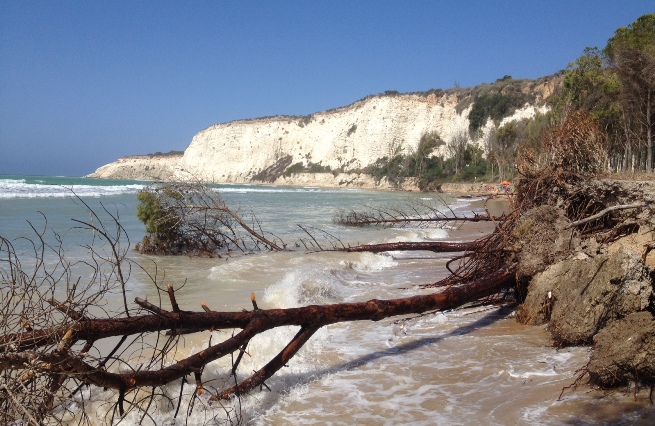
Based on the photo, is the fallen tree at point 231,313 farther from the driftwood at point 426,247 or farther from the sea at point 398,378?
the sea at point 398,378

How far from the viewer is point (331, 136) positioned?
8412 centimetres

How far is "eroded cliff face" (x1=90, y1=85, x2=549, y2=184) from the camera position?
240 feet

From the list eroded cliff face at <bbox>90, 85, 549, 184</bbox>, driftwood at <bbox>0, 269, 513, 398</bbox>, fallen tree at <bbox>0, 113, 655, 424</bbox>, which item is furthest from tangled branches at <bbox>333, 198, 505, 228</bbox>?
eroded cliff face at <bbox>90, 85, 549, 184</bbox>

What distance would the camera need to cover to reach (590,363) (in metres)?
3.48

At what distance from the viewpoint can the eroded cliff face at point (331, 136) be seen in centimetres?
7312

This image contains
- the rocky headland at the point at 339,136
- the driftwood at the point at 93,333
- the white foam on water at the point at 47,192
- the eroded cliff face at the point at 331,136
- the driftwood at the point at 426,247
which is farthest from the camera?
the eroded cliff face at the point at 331,136

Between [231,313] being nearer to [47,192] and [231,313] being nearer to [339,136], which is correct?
[47,192]

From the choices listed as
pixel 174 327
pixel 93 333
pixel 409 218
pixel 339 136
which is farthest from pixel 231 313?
pixel 339 136

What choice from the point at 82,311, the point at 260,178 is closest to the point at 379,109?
the point at 260,178

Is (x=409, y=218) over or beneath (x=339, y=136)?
beneath

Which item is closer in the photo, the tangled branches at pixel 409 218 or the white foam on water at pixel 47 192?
the tangled branches at pixel 409 218

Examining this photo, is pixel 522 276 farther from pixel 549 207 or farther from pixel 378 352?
pixel 378 352

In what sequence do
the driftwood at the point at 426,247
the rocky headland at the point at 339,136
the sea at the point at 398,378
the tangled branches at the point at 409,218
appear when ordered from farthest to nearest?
1. the rocky headland at the point at 339,136
2. the tangled branches at the point at 409,218
3. the driftwood at the point at 426,247
4. the sea at the point at 398,378

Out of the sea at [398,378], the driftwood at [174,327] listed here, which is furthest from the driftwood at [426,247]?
the driftwood at [174,327]
